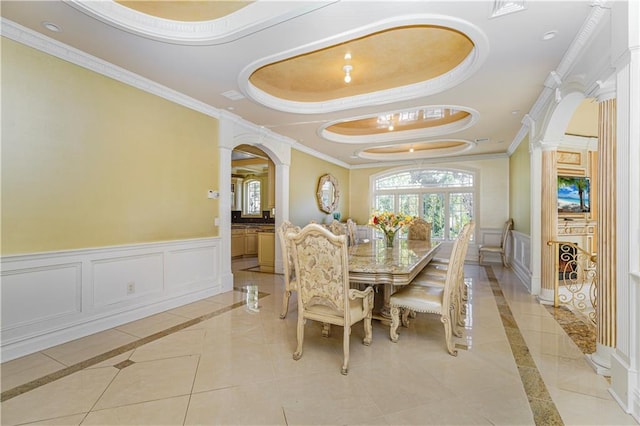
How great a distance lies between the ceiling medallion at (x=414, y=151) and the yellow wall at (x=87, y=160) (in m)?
4.42

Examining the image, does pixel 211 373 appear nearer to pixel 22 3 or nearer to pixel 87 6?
pixel 87 6

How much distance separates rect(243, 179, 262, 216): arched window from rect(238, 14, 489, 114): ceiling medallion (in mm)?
5214

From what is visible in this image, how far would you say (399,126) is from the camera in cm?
574

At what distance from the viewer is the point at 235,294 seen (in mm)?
4262

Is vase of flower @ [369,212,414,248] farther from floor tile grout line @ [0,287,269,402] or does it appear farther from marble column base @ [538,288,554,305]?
floor tile grout line @ [0,287,269,402]

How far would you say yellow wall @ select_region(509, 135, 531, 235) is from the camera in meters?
4.73

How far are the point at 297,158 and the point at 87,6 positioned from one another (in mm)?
4269

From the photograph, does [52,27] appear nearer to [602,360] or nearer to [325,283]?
[325,283]

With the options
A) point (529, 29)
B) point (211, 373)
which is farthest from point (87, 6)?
point (529, 29)

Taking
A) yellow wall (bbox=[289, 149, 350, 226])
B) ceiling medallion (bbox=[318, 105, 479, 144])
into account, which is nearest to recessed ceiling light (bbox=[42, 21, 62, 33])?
ceiling medallion (bbox=[318, 105, 479, 144])

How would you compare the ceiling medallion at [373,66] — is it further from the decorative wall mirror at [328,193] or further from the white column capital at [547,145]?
the decorative wall mirror at [328,193]

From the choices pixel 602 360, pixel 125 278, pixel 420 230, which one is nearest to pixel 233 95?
pixel 125 278

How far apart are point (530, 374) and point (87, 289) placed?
389 centimetres

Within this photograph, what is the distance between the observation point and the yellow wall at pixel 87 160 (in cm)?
241
